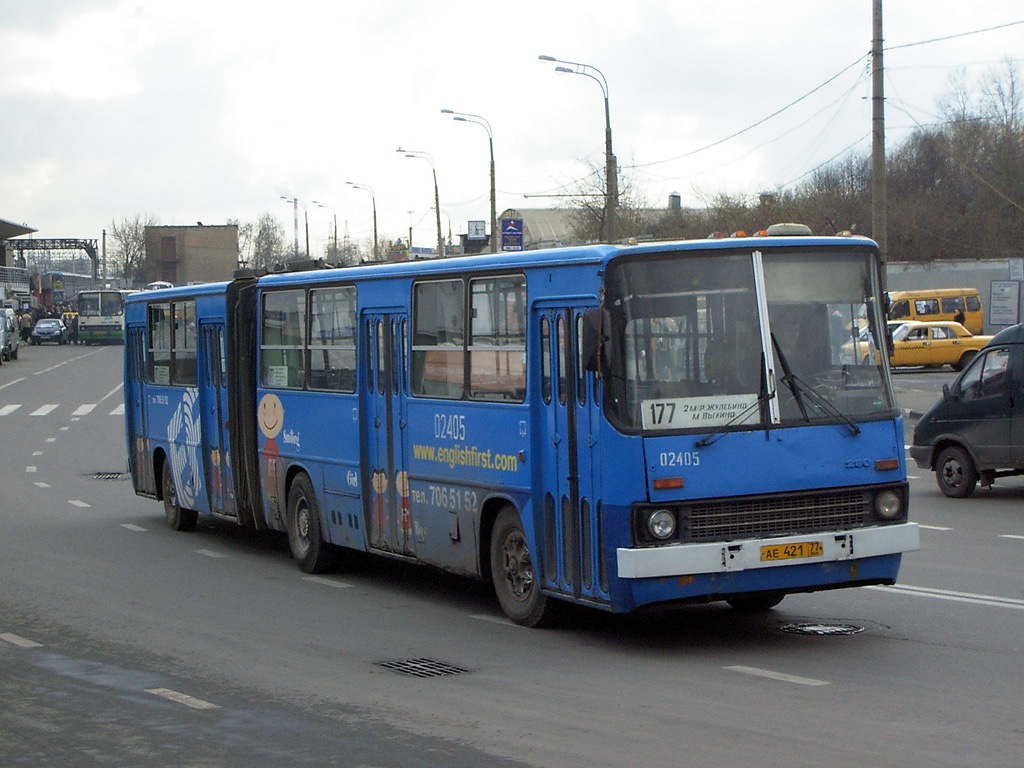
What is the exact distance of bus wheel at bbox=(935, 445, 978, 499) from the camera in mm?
17484

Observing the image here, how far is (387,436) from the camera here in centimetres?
1166

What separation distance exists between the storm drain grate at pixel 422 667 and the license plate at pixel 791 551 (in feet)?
6.45

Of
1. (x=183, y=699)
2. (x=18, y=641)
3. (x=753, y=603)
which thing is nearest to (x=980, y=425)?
(x=753, y=603)

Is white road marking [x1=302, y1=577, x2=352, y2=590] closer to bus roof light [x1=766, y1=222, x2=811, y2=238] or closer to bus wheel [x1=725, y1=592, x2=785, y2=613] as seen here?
bus wheel [x1=725, y1=592, x2=785, y2=613]

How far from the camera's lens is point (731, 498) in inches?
341

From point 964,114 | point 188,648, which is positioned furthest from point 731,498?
point 964,114

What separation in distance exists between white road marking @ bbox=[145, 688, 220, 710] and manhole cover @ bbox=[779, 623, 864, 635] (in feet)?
12.9

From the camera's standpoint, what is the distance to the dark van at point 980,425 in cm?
1678

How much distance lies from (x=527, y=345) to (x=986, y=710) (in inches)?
152

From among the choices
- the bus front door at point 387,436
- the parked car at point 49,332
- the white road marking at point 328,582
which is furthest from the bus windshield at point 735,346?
the parked car at point 49,332

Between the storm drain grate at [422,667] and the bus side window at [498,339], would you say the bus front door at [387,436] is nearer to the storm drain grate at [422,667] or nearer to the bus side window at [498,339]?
the bus side window at [498,339]

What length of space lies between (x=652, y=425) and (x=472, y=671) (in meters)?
1.82

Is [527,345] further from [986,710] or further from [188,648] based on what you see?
[986,710]

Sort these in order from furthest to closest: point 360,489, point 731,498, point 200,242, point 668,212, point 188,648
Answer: point 200,242, point 668,212, point 360,489, point 188,648, point 731,498
